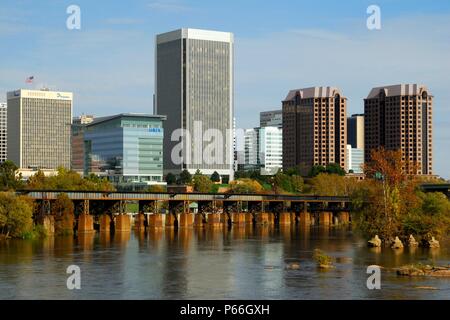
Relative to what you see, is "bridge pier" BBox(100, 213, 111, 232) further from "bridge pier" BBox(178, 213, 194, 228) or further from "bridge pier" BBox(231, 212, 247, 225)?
"bridge pier" BBox(231, 212, 247, 225)

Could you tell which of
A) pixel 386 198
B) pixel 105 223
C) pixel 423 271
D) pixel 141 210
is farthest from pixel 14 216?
pixel 423 271

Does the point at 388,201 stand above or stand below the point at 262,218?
above

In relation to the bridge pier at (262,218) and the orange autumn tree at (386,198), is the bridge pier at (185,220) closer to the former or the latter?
the bridge pier at (262,218)

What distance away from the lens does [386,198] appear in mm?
113375

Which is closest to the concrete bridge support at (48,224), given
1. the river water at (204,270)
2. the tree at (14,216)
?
the tree at (14,216)

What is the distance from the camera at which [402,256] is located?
309 ft

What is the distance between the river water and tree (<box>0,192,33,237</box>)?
4608 mm

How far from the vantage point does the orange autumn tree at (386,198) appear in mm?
113375

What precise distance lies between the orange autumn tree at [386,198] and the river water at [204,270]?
12.1 ft

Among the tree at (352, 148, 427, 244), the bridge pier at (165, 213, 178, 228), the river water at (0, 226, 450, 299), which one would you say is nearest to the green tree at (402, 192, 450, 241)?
the tree at (352, 148, 427, 244)

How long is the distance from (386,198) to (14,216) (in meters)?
51.5

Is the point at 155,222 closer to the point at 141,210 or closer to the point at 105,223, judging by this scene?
the point at 105,223

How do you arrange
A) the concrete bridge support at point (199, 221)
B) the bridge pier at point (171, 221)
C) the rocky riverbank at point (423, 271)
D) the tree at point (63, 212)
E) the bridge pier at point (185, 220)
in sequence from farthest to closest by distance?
the concrete bridge support at point (199, 221) → the bridge pier at point (171, 221) → the bridge pier at point (185, 220) → the tree at point (63, 212) → the rocky riverbank at point (423, 271)
